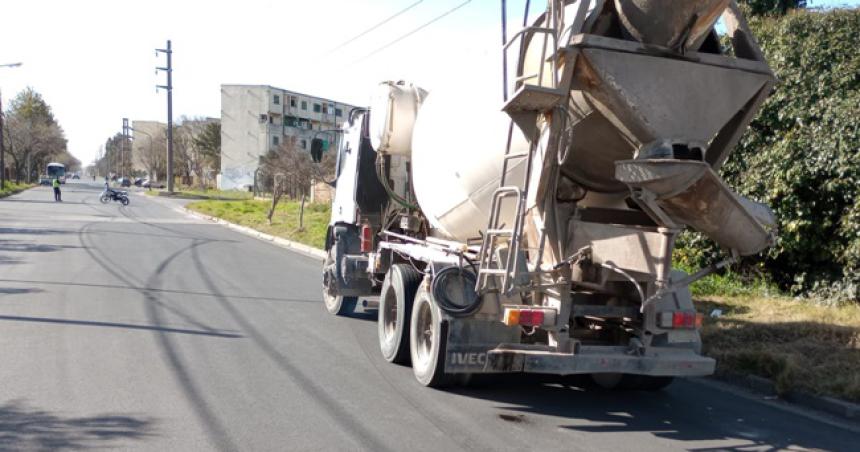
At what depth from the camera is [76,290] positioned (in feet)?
37.7

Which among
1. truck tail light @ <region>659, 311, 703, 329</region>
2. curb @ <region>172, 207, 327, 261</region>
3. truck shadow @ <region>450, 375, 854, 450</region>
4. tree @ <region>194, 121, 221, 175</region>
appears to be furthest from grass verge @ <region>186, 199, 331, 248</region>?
tree @ <region>194, 121, 221, 175</region>

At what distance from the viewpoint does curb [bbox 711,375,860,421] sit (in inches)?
245

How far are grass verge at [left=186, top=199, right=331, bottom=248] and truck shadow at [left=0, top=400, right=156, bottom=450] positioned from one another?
1510 centimetres

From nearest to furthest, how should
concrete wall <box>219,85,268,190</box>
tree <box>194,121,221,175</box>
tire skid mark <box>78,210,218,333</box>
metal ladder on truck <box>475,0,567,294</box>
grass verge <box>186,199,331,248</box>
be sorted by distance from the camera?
metal ladder on truck <box>475,0,567,294</box> → tire skid mark <box>78,210,218,333</box> → grass verge <box>186,199,331,248</box> → concrete wall <box>219,85,268,190</box> → tree <box>194,121,221,175</box>

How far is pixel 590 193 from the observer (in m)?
6.23

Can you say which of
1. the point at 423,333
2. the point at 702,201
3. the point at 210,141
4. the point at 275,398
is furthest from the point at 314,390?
the point at 210,141

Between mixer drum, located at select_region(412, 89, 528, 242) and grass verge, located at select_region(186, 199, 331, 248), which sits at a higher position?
mixer drum, located at select_region(412, 89, 528, 242)

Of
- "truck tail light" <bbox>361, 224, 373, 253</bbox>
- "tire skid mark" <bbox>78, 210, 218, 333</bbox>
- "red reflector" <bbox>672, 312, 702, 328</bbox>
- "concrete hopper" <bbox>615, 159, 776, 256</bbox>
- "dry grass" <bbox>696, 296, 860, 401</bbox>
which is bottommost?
"tire skid mark" <bbox>78, 210, 218, 333</bbox>

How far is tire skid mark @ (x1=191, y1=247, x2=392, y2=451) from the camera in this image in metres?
5.24

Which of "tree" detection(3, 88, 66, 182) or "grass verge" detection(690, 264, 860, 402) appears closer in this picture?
"grass verge" detection(690, 264, 860, 402)

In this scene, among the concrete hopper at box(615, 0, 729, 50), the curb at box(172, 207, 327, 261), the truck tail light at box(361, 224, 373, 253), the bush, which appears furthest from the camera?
the curb at box(172, 207, 327, 261)

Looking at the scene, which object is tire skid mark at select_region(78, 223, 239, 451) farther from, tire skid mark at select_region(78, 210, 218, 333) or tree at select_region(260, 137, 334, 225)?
tree at select_region(260, 137, 334, 225)

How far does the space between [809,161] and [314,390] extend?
7.71 m

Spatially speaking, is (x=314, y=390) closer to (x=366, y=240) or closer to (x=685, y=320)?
(x=685, y=320)
